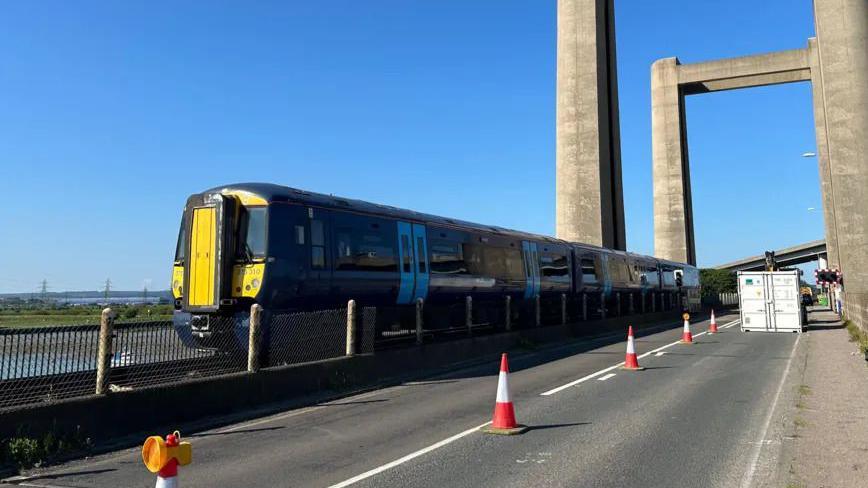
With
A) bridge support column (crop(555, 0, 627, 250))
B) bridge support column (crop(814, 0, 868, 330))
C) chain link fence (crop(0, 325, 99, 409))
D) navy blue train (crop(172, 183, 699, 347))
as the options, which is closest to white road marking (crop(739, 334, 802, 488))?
chain link fence (crop(0, 325, 99, 409))

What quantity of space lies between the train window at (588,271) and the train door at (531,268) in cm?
550

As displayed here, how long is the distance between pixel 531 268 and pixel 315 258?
40.9 feet

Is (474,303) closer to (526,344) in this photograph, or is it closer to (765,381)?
(526,344)

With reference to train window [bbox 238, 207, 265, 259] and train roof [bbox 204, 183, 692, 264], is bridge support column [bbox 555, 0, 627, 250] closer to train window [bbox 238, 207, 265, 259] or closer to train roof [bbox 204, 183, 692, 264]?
train roof [bbox 204, 183, 692, 264]

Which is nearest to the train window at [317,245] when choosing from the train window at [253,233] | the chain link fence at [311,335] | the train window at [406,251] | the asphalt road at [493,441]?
→ the train window at [253,233]

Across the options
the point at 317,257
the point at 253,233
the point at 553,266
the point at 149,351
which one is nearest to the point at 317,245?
the point at 317,257

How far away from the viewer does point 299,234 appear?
1262cm

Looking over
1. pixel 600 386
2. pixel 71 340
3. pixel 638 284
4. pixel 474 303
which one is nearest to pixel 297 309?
pixel 71 340

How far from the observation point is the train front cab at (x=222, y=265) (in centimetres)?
1191

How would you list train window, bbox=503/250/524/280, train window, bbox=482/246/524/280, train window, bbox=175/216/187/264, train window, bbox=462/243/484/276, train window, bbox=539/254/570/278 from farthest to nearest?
train window, bbox=539/254/570/278
train window, bbox=503/250/524/280
train window, bbox=482/246/524/280
train window, bbox=462/243/484/276
train window, bbox=175/216/187/264

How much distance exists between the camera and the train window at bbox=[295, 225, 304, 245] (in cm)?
1255

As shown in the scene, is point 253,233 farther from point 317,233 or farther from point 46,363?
point 46,363

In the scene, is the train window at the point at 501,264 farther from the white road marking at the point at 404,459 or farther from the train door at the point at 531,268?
the white road marking at the point at 404,459

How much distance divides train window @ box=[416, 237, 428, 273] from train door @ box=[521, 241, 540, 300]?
7.17 meters
